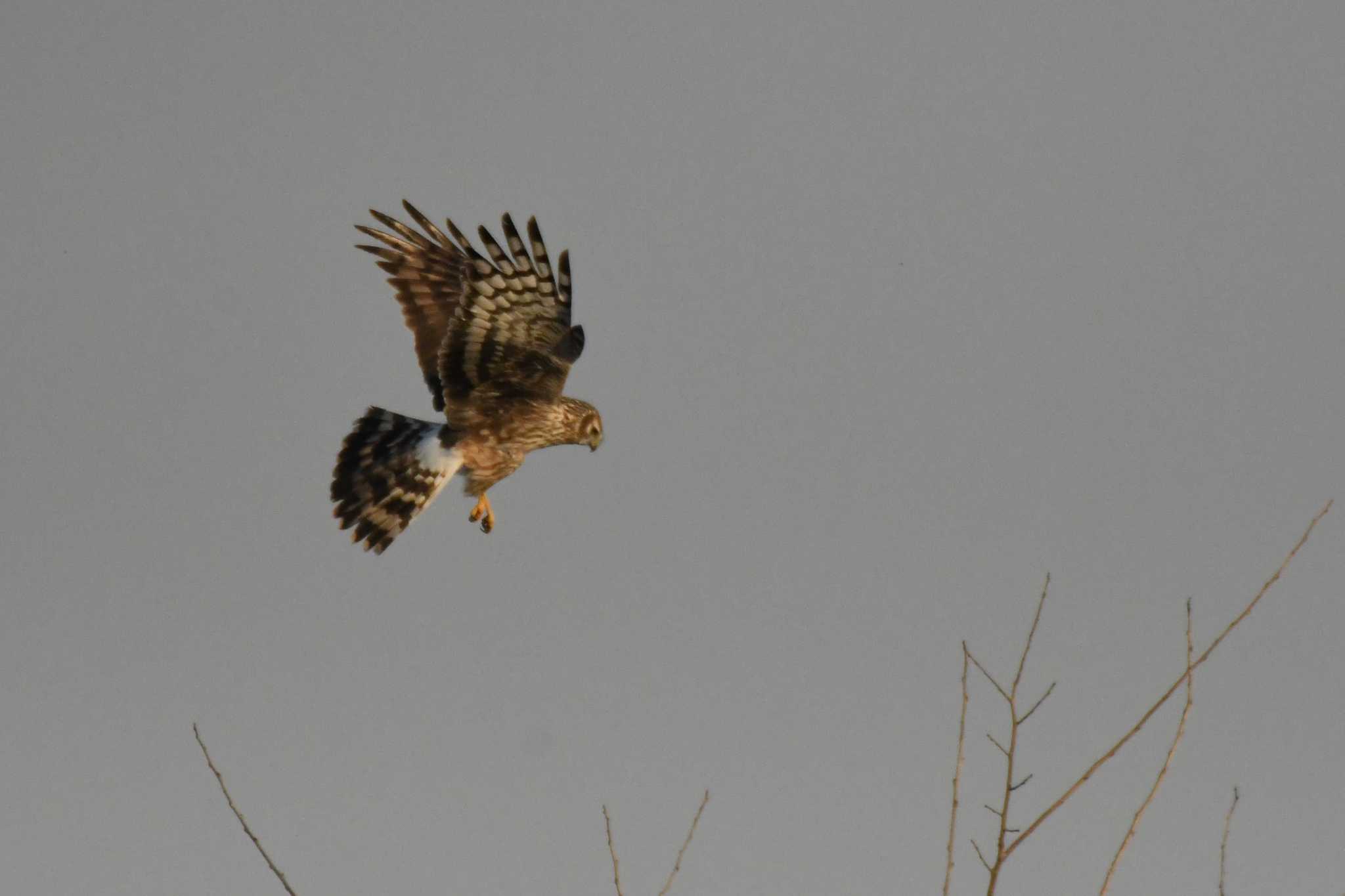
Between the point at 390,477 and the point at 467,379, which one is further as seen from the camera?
the point at 390,477

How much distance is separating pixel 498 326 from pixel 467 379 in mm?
533

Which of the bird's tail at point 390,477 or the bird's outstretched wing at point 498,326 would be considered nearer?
the bird's outstretched wing at point 498,326

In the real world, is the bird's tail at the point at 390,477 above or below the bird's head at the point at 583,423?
below

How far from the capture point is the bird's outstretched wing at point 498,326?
9.46 m

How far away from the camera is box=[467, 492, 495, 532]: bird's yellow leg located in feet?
34.9

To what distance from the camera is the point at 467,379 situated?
1002 cm

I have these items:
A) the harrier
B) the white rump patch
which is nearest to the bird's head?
the harrier

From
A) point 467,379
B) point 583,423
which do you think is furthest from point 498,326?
point 583,423

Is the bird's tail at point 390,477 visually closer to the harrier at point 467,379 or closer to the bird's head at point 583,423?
the harrier at point 467,379

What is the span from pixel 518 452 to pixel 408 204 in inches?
73.6

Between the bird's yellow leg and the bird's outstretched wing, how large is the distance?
2.36 feet

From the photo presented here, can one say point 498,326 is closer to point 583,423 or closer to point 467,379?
point 467,379

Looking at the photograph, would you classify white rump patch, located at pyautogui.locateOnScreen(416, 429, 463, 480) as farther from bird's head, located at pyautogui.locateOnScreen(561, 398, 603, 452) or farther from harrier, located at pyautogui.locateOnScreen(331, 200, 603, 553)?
bird's head, located at pyautogui.locateOnScreen(561, 398, 603, 452)

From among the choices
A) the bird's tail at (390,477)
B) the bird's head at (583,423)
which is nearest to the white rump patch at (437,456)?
the bird's tail at (390,477)
